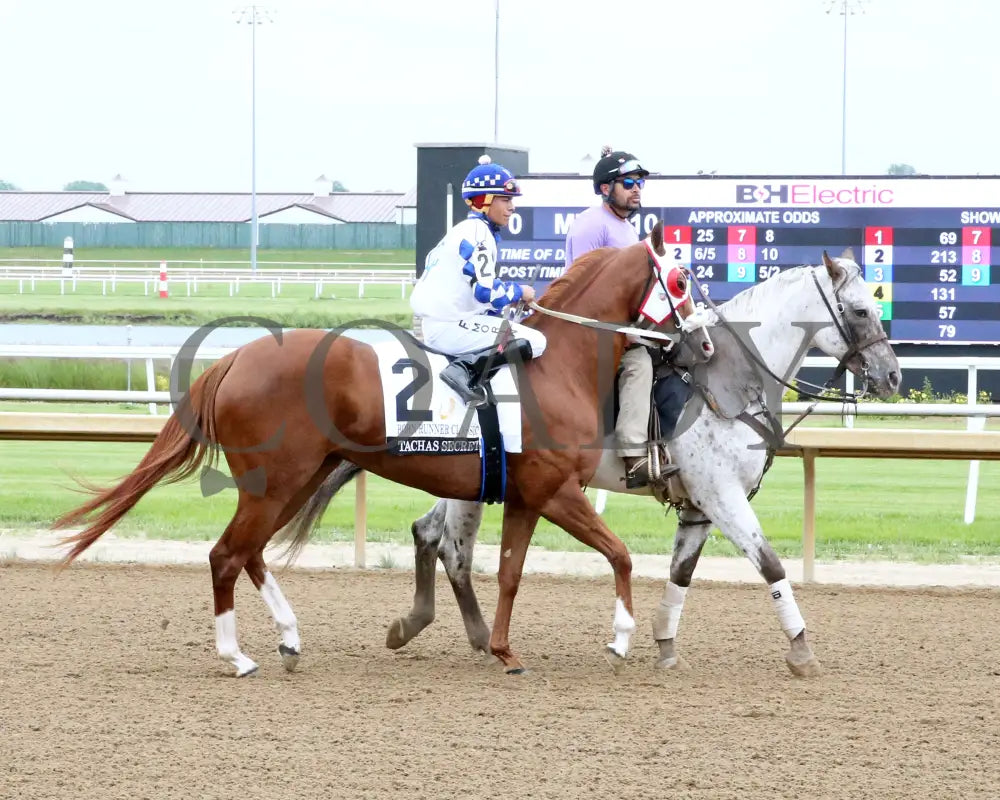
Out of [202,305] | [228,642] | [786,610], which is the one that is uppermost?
[202,305]

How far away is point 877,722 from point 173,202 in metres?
58.1

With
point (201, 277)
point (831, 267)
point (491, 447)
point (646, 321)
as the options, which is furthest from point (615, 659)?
point (201, 277)

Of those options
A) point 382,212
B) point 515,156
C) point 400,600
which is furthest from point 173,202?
point 400,600

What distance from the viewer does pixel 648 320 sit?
5.86 m

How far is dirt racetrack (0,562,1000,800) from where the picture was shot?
4.13 metres

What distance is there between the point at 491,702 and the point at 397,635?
0.96 m

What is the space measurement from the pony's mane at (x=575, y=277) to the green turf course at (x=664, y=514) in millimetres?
3101

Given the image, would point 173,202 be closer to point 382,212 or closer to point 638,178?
point 382,212

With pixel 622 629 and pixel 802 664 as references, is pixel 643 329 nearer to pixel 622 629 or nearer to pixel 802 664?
pixel 622 629

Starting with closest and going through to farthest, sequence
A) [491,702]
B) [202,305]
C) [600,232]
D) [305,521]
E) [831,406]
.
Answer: [491,702], [305,521], [600,232], [831,406], [202,305]

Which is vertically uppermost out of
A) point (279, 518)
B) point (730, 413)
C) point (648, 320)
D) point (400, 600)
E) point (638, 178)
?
point (638, 178)

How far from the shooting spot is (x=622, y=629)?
18.2 feet

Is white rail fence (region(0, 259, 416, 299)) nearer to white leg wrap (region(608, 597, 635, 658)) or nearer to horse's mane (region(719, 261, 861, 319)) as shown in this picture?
horse's mane (region(719, 261, 861, 319))

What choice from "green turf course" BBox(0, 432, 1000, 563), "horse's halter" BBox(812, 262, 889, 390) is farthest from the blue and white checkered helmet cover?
"green turf course" BBox(0, 432, 1000, 563)
